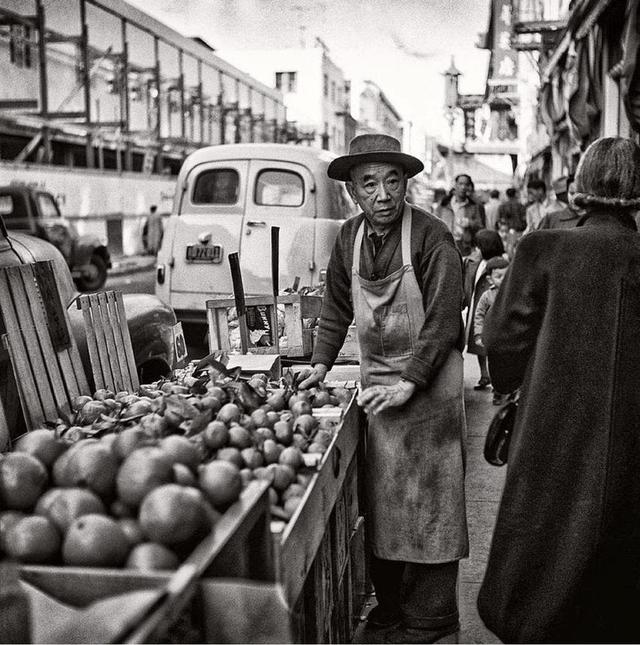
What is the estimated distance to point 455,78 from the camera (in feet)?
174

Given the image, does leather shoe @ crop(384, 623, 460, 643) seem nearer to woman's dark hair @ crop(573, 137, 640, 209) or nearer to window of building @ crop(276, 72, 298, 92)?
woman's dark hair @ crop(573, 137, 640, 209)

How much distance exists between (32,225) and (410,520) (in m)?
15.4

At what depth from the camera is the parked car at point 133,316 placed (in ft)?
16.4

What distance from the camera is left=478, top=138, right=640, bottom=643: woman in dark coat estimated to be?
2.74 metres

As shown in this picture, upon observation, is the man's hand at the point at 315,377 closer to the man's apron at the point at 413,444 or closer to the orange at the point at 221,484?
the man's apron at the point at 413,444

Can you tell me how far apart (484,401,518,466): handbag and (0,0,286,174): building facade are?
14962 millimetres

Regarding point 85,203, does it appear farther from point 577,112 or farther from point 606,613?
point 606,613

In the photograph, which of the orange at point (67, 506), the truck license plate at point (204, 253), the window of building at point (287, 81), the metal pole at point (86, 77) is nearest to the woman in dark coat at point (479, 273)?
the truck license plate at point (204, 253)

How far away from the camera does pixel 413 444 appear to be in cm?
354

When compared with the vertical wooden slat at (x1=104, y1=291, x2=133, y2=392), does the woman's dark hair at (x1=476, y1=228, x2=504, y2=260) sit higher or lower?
higher

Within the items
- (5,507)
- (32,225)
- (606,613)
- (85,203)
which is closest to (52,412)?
(5,507)

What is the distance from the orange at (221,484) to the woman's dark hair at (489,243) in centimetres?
640

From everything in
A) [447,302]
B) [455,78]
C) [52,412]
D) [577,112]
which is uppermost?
[455,78]

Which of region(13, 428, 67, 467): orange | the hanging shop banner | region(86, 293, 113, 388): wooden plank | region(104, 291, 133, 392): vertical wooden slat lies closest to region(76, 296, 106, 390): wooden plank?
region(86, 293, 113, 388): wooden plank
